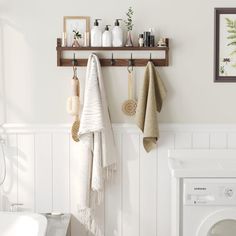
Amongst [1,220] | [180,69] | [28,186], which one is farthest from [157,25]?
[1,220]

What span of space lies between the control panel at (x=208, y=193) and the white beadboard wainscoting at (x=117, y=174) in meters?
0.44

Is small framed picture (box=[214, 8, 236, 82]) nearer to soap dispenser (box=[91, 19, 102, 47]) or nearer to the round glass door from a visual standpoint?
soap dispenser (box=[91, 19, 102, 47])

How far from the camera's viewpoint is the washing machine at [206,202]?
270 cm

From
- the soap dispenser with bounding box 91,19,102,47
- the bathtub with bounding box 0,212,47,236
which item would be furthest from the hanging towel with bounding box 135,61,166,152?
the bathtub with bounding box 0,212,47,236

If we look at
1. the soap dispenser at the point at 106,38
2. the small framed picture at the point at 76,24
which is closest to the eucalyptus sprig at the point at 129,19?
the soap dispenser at the point at 106,38

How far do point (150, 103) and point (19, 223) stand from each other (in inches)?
41.4

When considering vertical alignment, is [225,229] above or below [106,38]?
below

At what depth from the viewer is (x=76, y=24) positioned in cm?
304

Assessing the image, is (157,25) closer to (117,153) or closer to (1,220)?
(117,153)

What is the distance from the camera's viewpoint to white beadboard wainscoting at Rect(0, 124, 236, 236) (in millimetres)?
3104

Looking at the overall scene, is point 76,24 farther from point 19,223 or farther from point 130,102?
point 19,223

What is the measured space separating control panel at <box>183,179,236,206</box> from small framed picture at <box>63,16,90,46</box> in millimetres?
1119

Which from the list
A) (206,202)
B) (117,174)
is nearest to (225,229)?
(206,202)

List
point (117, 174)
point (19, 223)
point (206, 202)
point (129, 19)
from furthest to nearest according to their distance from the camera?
point (117, 174) < point (129, 19) < point (19, 223) < point (206, 202)
